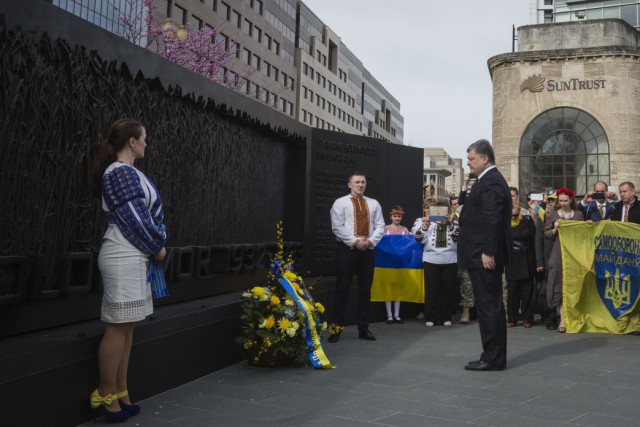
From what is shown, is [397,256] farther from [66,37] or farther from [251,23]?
[251,23]

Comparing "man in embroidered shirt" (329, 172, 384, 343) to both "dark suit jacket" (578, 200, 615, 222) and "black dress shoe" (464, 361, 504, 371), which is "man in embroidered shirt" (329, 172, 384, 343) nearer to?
Result: "black dress shoe" (464, 361, 504, 371)

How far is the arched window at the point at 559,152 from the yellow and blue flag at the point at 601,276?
763 inches

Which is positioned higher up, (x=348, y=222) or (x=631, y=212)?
(x=631, y=212)

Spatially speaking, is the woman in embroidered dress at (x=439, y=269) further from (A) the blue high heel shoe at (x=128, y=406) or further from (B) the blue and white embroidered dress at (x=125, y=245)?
(B) the blue and white embroidered dress at (x=125, y=245)

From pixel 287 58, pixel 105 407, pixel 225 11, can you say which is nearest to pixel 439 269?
pixel 105 407

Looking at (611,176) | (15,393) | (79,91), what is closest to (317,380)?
(15,393)

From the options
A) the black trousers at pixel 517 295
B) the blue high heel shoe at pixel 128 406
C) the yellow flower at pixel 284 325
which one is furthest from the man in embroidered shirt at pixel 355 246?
the blue high heel shoe at pixel 128 406

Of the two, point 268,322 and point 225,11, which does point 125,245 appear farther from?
point 225,11

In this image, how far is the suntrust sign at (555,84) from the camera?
27.8m

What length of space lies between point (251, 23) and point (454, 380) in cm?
6595

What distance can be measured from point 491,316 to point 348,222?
245cm

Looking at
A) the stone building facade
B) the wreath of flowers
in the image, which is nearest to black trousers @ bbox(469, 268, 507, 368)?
the wreath of flowers

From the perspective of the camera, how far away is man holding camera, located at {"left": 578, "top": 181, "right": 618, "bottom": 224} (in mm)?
10578

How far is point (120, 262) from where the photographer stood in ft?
13.7
